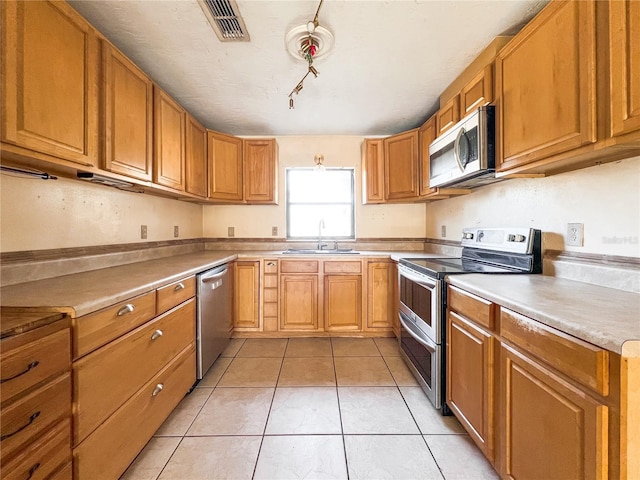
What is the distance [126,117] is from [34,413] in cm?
155

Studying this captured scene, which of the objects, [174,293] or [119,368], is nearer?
[119,368]

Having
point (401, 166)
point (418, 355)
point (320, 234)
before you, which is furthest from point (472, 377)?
point (320, 234)

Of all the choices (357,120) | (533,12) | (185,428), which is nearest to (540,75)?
(533,12)

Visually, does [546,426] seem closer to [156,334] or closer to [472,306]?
[472,306]

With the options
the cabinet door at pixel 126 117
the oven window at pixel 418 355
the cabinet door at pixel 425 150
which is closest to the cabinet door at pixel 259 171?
the cabinet door at pixel 126 117

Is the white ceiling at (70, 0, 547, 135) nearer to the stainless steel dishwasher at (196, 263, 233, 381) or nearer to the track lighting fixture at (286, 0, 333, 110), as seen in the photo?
the track lighting fixture at (286, 0, 333, 110)

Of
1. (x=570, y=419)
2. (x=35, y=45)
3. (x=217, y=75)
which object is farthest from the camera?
(x=217, y=75)

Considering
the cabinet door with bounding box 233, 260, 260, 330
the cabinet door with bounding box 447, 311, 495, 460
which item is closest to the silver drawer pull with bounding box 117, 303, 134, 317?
the cabinet door with bounding box 233, 260, 260, 330

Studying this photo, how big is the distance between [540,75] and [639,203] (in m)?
0.73

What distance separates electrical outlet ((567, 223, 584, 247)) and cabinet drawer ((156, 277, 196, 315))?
2.30m

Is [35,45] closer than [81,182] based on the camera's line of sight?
Yes

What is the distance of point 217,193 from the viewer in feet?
9.26

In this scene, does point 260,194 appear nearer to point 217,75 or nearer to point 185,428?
point 217,75

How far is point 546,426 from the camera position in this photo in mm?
881
